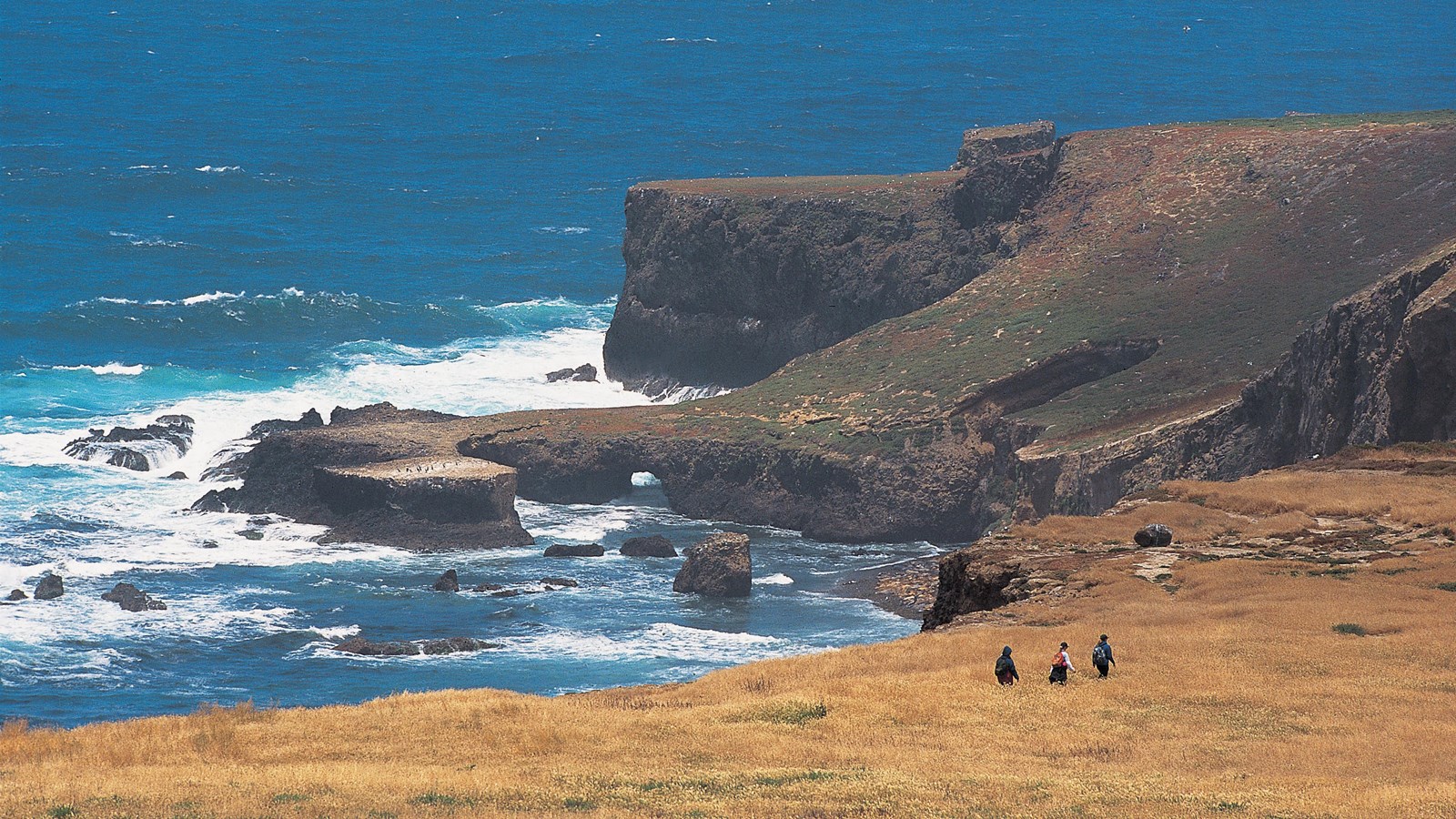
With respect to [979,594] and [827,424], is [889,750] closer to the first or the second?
[979,594]

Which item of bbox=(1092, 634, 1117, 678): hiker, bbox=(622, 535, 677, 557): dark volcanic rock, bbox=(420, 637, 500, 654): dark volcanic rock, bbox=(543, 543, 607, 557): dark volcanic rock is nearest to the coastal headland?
bbox=(1092, 634, 1117, 678): hiker

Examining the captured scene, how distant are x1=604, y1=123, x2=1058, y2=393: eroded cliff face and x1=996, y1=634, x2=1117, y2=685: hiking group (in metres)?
68.1

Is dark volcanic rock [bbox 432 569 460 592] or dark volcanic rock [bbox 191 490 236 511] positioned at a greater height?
dark volcanic rock [bbox 191 490 236 511]

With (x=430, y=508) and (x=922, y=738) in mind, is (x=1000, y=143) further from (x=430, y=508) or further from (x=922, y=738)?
(x=922, y=738)

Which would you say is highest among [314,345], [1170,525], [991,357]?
[314,345]

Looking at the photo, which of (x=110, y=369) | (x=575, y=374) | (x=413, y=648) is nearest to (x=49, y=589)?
(x=413, y=648)

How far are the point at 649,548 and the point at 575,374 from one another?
3649 cm

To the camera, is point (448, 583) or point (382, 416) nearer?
point (448, 583)

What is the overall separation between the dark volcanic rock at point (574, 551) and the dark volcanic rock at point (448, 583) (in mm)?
5670

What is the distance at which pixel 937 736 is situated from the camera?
36.5 m

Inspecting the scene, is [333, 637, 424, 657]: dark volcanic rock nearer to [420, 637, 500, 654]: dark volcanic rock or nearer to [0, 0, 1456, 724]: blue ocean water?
[420, 637, 500, 654]: dark volcanic rock

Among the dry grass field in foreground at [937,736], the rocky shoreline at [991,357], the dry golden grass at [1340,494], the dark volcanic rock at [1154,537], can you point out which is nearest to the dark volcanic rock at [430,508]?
the rocky shoreline at [991,357]

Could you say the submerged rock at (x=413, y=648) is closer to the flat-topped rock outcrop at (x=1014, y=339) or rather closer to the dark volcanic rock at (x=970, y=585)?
the flat-topped rock outcrop at (x=1014, y=339)

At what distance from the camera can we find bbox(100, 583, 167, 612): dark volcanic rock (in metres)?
74.8
